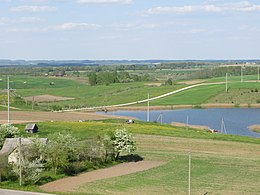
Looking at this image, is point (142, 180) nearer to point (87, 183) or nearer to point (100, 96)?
point (87, 183)

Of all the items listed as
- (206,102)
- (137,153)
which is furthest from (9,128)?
(206,102)

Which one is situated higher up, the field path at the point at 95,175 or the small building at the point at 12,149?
the small building at the point at 12,149

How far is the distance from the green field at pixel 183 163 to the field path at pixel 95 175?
733 millimetres

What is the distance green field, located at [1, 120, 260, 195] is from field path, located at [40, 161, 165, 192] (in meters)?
0.73

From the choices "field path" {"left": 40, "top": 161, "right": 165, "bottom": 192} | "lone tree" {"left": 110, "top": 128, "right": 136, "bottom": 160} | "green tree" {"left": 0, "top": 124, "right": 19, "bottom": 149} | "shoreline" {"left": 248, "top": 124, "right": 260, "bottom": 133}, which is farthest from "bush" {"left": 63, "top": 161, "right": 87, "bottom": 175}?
"shoreline" {"left": 248, "top": 124, "right": 260, "bottom": 133}

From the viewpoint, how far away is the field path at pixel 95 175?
1253 inches

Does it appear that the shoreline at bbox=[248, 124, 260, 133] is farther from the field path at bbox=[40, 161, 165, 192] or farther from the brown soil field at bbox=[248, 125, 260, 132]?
the field path at bbox=[40, 161, 165, 192]

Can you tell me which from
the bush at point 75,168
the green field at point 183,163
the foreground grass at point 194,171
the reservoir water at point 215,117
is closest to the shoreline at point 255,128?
the reservoir water at point 215,117

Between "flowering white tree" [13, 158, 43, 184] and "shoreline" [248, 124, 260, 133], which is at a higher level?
"flowering white tree" [13, 158, 43, 184]

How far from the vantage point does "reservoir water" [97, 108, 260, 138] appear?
247 feet

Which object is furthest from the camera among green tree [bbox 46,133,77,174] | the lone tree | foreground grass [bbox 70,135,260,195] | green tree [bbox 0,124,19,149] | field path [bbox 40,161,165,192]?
green tree [bbox 0,124,19,149]

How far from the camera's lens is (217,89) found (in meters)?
124

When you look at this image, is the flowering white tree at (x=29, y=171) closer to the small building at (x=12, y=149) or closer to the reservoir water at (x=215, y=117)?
the small building at (x=12, y=149)

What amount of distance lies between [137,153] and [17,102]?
5042cm
